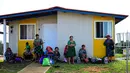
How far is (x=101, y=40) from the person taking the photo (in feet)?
63.2

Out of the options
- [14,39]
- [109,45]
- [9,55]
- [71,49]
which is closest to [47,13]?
[14,39]

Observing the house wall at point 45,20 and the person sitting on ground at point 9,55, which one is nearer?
the person sitting on ground at point 9,55

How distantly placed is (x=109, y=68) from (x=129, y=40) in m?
1.81

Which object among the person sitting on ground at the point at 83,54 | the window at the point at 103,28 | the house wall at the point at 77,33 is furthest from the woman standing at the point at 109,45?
the person sitting on ground at the point at 83,54

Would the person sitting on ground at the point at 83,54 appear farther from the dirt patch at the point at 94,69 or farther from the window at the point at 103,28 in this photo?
the dirt patch at the point at 94,69

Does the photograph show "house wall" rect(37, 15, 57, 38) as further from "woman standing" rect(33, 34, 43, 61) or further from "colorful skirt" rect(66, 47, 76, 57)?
"colorful skirt" rect(66, 47, 76, 57)

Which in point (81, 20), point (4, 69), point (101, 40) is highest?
point (81, 20)

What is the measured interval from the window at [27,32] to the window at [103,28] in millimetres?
4374

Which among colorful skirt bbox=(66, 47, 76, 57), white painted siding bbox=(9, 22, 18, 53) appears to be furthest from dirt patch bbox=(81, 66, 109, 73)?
white painted siding bbox=(9, 22, 18, 53)

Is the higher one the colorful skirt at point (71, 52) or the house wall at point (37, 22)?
the house wall at point (37, 22)

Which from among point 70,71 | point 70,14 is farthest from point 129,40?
point 70,14

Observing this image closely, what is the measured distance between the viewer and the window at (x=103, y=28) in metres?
19.4

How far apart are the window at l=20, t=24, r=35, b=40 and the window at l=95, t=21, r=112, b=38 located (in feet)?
14.4

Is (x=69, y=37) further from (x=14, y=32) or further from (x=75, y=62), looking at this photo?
(x=14, y=32)
